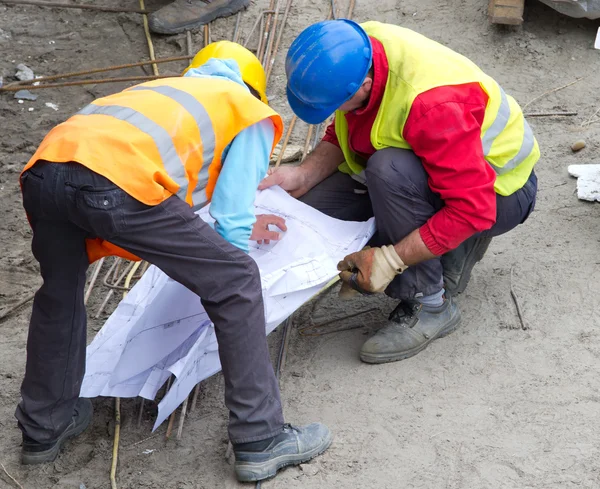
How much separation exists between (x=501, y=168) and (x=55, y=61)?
13.3ft

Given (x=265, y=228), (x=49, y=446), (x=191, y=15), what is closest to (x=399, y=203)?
(x=265, y=228)

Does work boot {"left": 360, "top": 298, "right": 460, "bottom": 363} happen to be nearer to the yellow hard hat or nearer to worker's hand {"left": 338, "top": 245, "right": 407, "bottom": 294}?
worker's hand {"left": 338, "top": 245, "right": 407, "bottom": 294}

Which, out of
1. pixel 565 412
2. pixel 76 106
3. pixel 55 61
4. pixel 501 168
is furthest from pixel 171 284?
pixel 55 61

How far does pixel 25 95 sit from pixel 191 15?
139cm

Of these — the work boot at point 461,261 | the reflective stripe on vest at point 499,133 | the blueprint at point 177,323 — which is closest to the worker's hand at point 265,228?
the blueprint at point 177,323

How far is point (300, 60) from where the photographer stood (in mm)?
3111

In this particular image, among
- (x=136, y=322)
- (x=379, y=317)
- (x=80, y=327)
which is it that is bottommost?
(x=379, y=317)

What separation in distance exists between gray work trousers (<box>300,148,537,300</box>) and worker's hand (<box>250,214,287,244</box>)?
0.41 m

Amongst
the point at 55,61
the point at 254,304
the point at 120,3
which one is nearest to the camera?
the point at 254,304

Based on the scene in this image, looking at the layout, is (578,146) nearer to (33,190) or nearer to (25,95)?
(33,190)

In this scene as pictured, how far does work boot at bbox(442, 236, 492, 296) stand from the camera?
3.79 metres

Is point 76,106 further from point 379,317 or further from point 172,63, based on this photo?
point 379,317

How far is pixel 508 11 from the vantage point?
5543 millimetres

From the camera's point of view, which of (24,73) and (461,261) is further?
(24,73)
